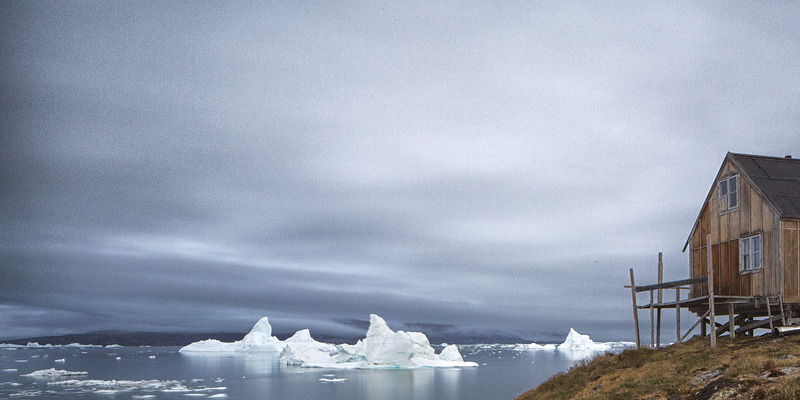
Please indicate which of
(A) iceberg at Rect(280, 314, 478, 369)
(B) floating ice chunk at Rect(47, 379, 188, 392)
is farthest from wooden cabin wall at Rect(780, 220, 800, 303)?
(A) iceberg at Rect(280, 314, 478, 369)

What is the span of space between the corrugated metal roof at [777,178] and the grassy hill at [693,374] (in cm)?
523

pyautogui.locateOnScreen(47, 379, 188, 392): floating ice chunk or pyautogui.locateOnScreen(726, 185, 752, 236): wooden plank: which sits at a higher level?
pyautogui.locateOnScreen(726, 185, 752, 236): wooden plank

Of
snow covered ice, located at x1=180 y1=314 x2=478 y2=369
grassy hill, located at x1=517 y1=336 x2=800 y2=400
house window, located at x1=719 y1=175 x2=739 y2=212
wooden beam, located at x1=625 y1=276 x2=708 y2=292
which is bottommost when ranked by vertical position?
snow covered ice, located at x1=180 y1=314 x2=478 y2=369

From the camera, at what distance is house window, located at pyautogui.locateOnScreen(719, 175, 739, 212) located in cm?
2552

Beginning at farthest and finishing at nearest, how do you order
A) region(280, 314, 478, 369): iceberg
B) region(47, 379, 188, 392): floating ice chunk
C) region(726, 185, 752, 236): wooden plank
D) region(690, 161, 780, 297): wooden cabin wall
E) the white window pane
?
region(280, 314, 478, 369): iceberg → region(47, 379, 188, 392): floating ice chunk → region(726, 185, 752, 236): wooden plank → the white window pane → region(690, 161, 780, 297): wooden cabin wall

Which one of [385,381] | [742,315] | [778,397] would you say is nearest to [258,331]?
[385,381]

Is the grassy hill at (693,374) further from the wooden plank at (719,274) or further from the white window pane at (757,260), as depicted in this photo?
the white window pane at (757,260)

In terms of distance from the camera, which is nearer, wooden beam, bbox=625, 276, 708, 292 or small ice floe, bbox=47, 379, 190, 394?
wooden beam, bbox=625, 276, 708, 292

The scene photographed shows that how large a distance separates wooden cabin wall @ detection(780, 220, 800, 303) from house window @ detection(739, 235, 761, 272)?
1008 millimetres

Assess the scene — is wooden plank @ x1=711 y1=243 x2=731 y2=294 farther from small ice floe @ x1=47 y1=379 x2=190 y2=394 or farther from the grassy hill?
small ice floe @ x1=47 y1=379 x2=190 y2=394

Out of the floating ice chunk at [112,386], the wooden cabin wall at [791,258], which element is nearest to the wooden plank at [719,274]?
the wooden cabin wall at [791,258]

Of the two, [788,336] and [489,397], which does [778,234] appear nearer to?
[788,336]

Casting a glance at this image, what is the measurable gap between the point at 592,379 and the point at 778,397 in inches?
416

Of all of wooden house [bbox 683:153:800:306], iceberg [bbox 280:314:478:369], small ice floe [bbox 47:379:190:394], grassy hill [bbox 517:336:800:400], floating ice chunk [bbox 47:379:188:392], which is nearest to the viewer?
grassy hill [bbox 517:336:800:400]
